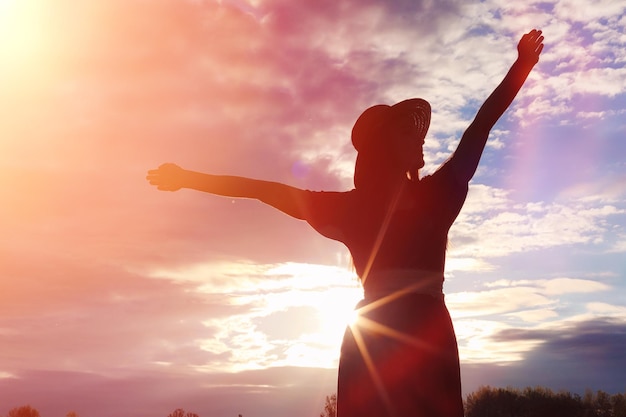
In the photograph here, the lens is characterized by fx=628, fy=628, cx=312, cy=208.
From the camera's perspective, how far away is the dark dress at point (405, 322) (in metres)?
4.43

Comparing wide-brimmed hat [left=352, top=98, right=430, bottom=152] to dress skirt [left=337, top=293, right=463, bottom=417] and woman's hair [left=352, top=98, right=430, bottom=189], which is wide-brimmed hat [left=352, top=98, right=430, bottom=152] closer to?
woman's hair [left=352, top=98, right=430, bottom=189]

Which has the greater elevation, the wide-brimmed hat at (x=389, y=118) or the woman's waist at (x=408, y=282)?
the wide-brimmed hat at (x=389, y=118)

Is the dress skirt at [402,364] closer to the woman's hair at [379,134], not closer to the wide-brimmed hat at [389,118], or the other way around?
the woman's hair at [379,134]

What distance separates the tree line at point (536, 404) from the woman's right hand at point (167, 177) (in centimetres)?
2649

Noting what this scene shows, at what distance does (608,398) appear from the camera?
2953 centimetres

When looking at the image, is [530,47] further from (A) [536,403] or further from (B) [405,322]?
(A) [536,403]

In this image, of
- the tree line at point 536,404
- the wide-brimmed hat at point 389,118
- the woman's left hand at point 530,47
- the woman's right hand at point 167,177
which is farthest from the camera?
the tree line at point 536,404

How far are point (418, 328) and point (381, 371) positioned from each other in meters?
0.42

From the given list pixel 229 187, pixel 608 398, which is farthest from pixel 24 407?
pixel 229 187

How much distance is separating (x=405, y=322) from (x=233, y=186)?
1.83m

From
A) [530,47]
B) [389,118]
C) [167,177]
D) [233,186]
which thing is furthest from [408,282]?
[167,177]

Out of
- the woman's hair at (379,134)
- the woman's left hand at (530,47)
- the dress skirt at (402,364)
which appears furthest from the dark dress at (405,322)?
the woman's left hand at (530,47)

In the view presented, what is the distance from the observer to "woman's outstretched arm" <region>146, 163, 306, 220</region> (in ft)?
16.6

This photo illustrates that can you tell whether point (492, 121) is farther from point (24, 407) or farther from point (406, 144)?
point (24, 407)
